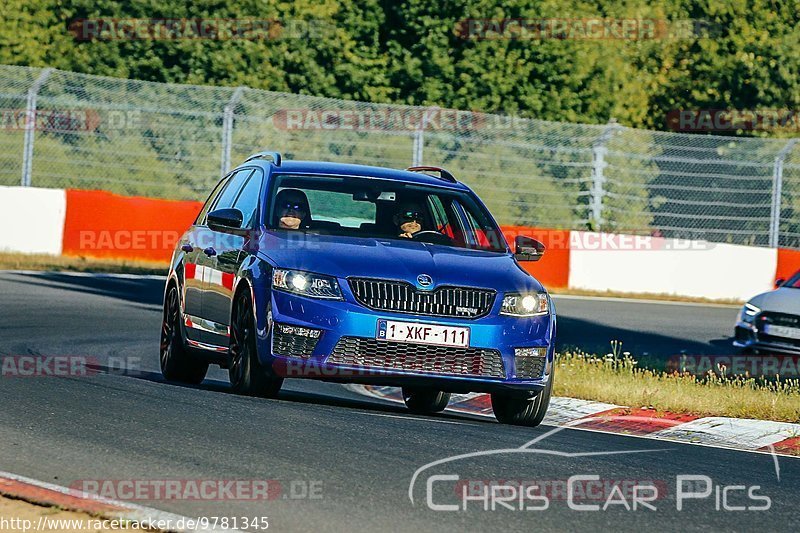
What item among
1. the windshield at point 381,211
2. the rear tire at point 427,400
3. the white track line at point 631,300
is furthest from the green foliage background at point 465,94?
the windshield at point 381,211

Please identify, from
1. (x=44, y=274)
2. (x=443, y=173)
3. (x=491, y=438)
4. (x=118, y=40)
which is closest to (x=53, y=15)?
(x=118, y=40)

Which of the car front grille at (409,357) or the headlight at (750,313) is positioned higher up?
the car front grille at (409,357)

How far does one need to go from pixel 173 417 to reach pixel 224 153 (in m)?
18.5

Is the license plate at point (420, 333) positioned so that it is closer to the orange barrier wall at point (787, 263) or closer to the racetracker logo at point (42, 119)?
the racetracker logo at point (42, 119)

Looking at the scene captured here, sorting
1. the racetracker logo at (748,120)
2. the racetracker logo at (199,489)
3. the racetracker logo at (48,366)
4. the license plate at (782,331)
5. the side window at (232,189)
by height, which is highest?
the racetracker logo at (748,120)

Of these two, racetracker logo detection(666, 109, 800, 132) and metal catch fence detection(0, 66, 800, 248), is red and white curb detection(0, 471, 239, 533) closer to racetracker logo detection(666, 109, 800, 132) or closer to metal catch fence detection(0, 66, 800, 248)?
metal catch fence detection(0, 66, 800, 248)

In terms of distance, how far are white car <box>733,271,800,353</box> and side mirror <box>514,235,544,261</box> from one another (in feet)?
23.6

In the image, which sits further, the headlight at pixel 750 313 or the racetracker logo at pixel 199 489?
the headlight at pixel 750 313

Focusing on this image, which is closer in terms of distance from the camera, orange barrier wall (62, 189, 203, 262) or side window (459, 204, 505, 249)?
side window (459, 204, 505, 249)

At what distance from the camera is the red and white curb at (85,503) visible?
6.33 m

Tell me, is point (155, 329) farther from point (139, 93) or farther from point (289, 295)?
point (139, 93)

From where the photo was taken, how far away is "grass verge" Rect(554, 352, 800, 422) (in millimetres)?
12133

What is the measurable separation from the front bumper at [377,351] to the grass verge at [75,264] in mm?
14839

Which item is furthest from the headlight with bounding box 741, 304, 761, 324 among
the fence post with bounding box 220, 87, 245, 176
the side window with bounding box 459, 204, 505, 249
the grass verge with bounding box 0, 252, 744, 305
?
the fence post with bounding box 220, 87, 245, 176
